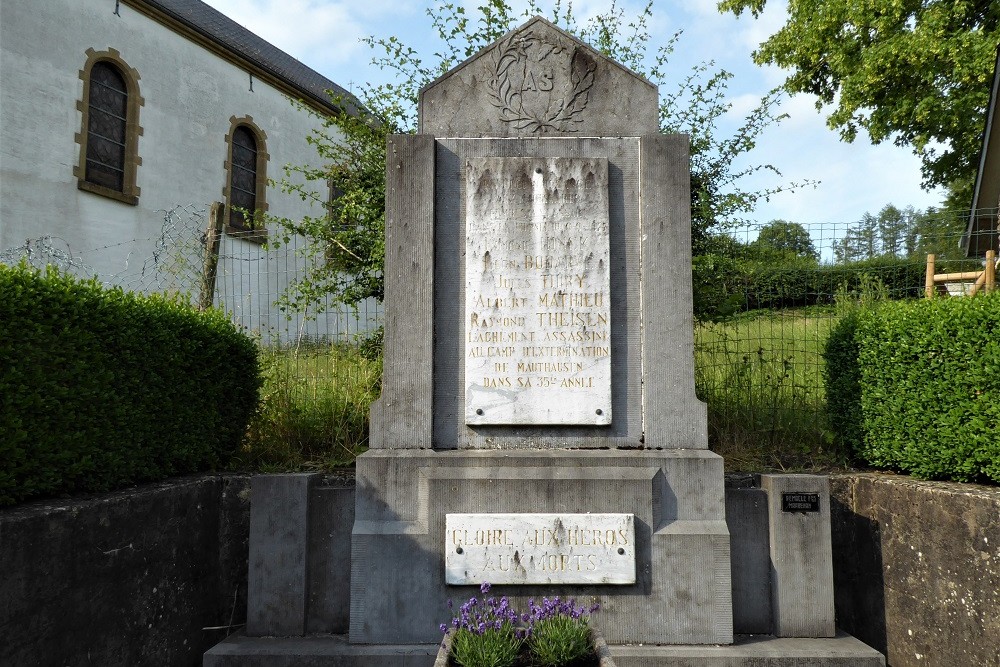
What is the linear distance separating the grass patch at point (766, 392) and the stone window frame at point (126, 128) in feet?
44.1

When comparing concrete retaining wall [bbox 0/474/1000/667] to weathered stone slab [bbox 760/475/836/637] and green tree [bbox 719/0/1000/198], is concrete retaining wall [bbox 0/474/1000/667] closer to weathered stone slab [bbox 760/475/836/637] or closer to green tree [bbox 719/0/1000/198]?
weathered stone slab [bbox 760/475/836/637]

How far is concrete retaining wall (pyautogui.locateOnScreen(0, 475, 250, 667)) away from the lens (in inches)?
127

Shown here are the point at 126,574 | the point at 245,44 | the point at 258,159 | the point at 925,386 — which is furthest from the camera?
the point at 245,44

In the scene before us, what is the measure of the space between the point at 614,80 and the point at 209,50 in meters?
17.3

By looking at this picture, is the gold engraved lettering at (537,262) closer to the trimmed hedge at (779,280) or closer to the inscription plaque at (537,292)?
the inscription plaque at (537,292)

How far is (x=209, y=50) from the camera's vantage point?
18734 mm

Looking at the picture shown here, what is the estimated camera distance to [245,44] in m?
21.8

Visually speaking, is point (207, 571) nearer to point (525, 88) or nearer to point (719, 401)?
point (525, 88)

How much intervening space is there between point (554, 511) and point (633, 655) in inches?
34.4

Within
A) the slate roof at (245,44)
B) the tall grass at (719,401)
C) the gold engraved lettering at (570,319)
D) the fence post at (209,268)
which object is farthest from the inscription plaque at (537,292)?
the slate roof at (245,44)

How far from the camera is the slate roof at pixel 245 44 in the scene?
18.1m

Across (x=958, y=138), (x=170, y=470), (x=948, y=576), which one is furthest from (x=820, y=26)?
(x=170, y=470)

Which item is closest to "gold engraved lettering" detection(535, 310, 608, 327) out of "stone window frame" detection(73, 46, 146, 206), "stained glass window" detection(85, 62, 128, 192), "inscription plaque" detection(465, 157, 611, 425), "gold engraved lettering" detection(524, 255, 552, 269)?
"inscription plaque" detection(465, 157, 611, 425)

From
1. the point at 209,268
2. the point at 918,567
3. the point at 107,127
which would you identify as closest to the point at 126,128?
the point at 107,127
